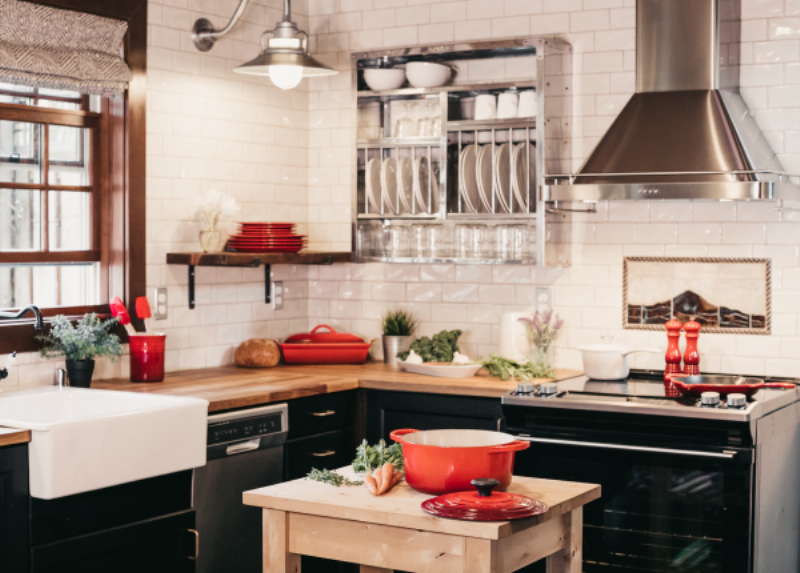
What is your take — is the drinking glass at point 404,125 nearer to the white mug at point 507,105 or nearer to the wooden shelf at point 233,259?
the white mug at point 507,105

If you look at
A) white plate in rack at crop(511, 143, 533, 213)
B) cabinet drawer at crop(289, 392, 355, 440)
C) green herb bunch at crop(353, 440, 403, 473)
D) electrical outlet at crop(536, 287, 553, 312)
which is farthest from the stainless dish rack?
green herb bunch at crop(353, 440, 403, 473)

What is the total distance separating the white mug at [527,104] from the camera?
4.87 meters

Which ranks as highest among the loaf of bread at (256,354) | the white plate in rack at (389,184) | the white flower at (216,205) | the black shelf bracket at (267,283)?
the white plate in rack at (389,184)

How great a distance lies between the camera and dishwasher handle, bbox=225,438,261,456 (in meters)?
4.06

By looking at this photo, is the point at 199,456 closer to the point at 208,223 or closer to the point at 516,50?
the point at 208,223

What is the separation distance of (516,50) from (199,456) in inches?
99.8

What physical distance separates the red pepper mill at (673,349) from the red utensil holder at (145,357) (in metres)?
2.22

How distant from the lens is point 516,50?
16.5 feet

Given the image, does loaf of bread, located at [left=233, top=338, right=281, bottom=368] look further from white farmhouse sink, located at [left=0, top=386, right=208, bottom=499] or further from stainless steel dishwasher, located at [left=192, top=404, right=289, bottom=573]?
white farmhouse sink, located at [left=0, top=386, right=208, bottom=499]

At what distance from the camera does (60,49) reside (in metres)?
4.19

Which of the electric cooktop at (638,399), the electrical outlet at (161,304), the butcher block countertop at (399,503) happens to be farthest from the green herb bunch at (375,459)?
the electrical outlet at (161,304)

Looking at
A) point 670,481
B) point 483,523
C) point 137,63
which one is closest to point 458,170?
point 137,63

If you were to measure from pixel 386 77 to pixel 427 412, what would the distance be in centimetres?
175

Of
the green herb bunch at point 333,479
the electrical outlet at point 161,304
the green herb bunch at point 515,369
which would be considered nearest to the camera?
the green herb bunch at point 333,479
